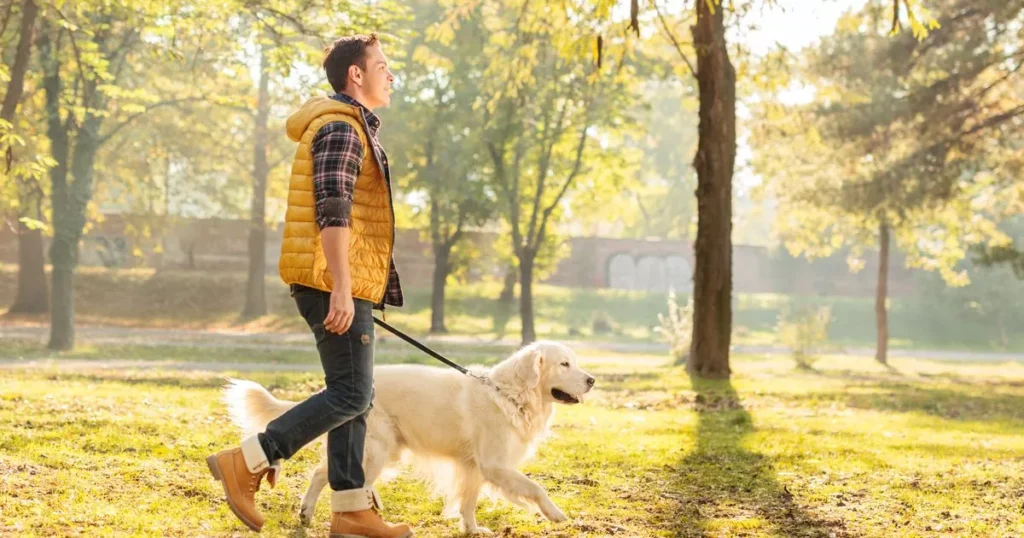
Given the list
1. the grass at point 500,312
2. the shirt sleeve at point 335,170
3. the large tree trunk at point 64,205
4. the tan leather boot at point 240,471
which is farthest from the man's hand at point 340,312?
the grass at point 500,312

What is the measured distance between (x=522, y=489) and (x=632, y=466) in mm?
3248

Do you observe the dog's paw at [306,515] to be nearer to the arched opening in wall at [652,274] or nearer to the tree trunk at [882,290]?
the tree trunk at [882,290]

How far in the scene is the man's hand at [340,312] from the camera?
171 inches

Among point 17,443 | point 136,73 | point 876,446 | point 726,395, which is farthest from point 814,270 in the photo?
point 17,443

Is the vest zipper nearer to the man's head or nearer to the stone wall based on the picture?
the man's head

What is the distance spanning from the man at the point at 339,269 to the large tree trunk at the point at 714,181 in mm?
11735

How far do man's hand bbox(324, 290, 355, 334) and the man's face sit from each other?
94 cm

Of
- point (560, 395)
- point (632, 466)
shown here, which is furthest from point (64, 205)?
point (560, 395)

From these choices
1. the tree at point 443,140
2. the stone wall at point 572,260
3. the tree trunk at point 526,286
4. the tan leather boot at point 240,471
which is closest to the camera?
the tan leather boot at point 240,471

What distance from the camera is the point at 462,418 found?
5.55m

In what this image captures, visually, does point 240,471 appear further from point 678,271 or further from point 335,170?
point 678,271

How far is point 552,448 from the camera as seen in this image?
9.30 m

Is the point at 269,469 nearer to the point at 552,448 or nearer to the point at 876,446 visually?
the point at 552,448

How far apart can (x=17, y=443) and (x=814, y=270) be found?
59.0 meters
